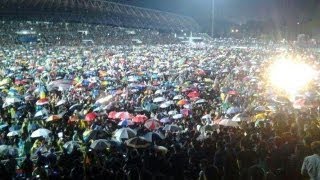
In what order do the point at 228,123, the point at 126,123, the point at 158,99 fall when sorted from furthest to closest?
the point at 158,99 < the point at 126,123 < the point at 228,123

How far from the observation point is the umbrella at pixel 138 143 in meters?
9.84

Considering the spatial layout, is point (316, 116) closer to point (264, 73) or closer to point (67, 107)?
point (67, 107)

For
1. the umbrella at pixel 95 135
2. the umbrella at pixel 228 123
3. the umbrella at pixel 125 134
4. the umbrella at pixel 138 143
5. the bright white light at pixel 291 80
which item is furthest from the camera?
the bright white light at pixel 291 80

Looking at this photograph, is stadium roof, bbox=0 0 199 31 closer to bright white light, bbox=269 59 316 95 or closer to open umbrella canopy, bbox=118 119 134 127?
bright white light, bbox=269 59 316 95

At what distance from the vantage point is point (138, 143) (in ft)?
32.4

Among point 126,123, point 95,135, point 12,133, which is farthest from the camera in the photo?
point 126,123

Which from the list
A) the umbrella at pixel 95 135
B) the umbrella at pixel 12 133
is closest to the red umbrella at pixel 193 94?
the umbrella at pixel 95 135

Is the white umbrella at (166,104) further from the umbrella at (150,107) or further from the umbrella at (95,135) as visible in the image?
the umbrella at (95,135)

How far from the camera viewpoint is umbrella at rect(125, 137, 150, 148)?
9836mm

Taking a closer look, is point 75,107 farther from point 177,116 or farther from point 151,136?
point 151,136

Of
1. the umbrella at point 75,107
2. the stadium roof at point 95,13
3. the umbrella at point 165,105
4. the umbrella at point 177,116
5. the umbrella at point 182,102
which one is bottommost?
the umbrella at point 177,116

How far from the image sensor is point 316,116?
1505 cm

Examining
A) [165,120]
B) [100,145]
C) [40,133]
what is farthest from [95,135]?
[165,120]

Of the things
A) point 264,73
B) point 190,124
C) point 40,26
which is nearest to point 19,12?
point 40,26
